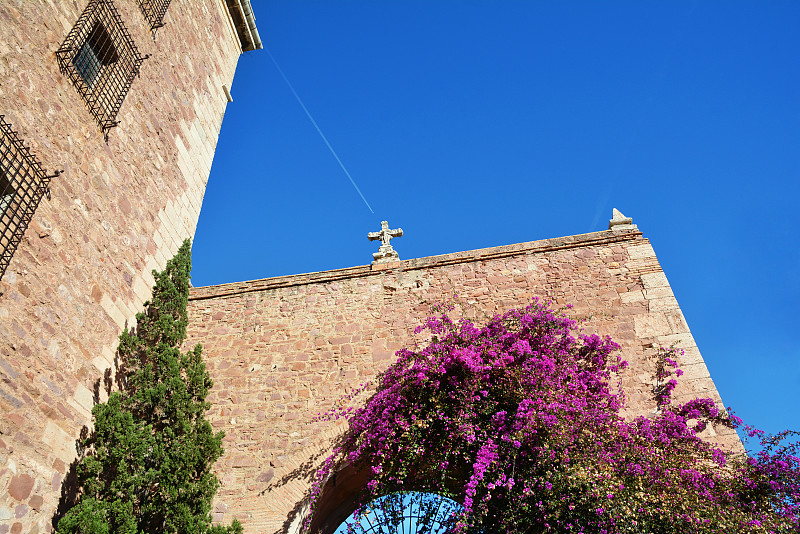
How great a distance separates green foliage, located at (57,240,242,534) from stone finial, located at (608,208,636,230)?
590 centimetres

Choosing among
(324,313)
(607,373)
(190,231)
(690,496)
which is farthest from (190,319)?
(690,496)

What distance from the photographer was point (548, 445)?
5.99 m

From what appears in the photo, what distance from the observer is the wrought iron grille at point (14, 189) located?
529 centimetres

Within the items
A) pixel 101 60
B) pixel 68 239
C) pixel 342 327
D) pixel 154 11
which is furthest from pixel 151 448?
pixel 154 11

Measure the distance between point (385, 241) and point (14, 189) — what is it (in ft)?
16.3

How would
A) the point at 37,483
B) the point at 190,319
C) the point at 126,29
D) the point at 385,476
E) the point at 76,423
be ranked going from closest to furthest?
the point at 37,483 < the point at 76,423 < the point at 385,476 < the point at 126,29 < the point at 190,319

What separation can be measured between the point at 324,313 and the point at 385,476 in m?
2.60

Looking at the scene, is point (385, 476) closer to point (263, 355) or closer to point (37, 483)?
point (263, 355)

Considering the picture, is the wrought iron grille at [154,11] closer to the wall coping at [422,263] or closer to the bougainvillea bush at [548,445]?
the wall coping at [422,263]

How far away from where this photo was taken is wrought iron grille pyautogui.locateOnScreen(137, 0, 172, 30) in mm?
8055

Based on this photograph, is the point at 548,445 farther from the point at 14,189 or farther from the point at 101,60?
the point at 101,60

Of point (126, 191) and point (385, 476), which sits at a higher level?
point (126, 191)

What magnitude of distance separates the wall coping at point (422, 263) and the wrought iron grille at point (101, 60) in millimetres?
2845

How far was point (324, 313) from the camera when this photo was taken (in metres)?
8.38
